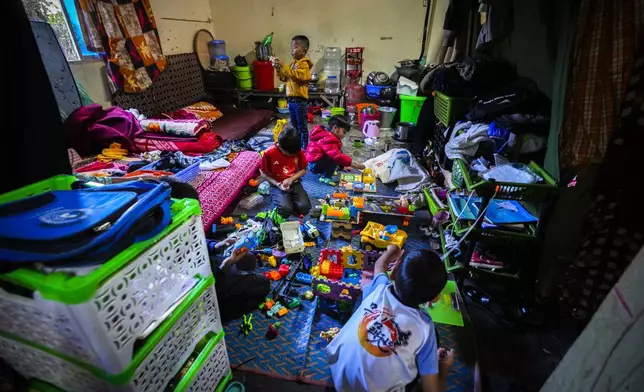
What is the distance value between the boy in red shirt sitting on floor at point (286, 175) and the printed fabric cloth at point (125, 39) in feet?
8.22

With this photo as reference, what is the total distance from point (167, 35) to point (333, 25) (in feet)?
9.74

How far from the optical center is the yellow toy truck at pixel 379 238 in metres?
2.22

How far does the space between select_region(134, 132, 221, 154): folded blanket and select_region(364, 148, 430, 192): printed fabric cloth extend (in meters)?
2.06

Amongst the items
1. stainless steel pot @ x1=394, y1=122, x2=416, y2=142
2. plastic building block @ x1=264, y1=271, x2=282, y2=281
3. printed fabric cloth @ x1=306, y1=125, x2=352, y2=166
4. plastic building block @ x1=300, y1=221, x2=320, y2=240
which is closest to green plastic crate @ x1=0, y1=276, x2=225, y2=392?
plastic building block @ x1=264, y1=271, x2=282, y2=281

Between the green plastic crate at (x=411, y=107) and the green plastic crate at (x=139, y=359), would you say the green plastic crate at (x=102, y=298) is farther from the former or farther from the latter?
the green plastic crate at (x=411, y=107)

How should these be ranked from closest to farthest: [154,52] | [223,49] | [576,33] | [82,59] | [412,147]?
[576,33]
[82,59]
[412,147]
[154,52]
[223,49]

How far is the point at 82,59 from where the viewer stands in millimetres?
3373

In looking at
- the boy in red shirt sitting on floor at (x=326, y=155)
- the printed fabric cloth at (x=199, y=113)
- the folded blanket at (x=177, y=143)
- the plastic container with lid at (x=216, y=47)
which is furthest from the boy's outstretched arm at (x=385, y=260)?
the plastic container with lid at (x=216, y=47)

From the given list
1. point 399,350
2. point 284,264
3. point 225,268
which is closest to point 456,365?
point 399,350

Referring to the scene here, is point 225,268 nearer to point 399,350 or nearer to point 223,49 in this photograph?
point 399,350

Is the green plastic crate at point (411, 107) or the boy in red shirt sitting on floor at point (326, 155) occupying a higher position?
the green plastic crate at point (411, 107)

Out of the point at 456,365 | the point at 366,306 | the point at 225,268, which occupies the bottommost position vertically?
the point at 456,365

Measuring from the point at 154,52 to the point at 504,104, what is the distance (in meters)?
4.60

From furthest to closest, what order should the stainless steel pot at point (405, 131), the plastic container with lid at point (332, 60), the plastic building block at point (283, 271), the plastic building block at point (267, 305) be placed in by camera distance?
the plastic container with lid at point (332, 60), the stainless steel pot at point (405, 131), the plastic building block at point (283, 271), the plastic building block at point (267, 305)
